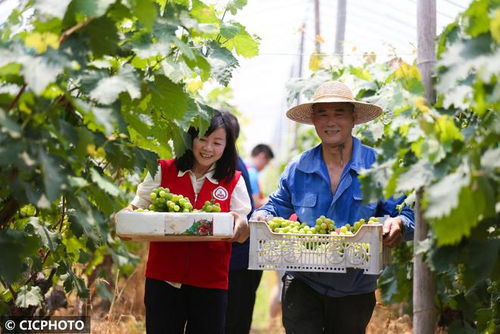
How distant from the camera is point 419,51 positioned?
3154 mm

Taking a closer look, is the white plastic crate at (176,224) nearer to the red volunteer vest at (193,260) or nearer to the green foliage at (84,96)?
the green foliage at (84,96)

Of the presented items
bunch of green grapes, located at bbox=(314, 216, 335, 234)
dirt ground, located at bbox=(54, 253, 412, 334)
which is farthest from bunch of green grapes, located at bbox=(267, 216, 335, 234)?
dirt ground, located at bbox=(54, 253, 412, 334)

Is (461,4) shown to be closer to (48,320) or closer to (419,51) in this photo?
(419,51)

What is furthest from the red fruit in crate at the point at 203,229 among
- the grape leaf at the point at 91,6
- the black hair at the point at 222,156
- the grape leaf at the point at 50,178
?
the grape leaf at the point at 91,6

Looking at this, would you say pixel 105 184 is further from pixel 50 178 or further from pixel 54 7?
pixel 54 7

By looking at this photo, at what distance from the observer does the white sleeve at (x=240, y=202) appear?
13.2 ft

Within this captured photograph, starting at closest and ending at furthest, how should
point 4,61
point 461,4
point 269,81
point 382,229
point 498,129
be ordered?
point 498,129
point 4,61
point 382,229
point 461,4
point 269,81

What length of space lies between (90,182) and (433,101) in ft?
4.35

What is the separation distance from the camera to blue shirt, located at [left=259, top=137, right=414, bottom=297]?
12.6 ft

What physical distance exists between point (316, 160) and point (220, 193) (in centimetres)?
52

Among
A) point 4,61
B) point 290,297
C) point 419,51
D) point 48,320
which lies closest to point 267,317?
point 48,320

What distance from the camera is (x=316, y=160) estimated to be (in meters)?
4.05
